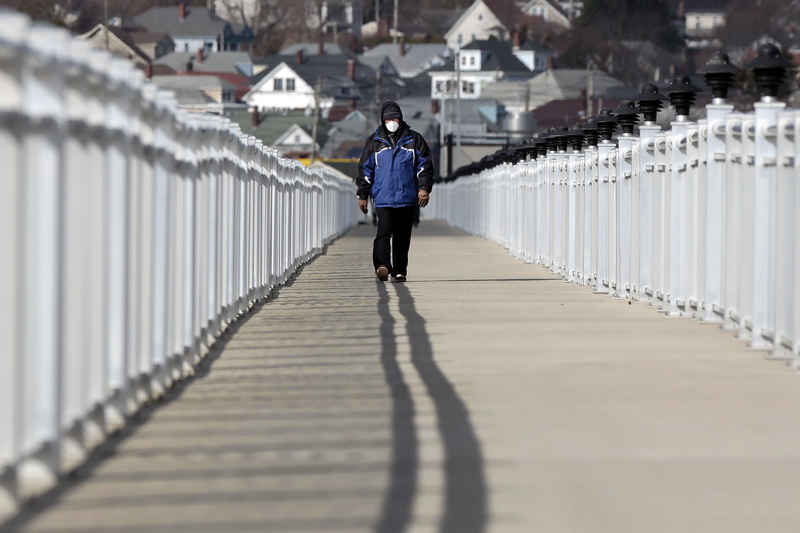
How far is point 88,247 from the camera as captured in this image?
684 centimetres

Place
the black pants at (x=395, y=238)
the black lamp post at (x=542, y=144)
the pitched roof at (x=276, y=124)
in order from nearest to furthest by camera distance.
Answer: the black pants at (x=395, y=238)
the black lamp post at (x=542, y=144)
the pitched roof at (x=276, y=124)

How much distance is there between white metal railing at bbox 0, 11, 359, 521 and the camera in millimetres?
5629

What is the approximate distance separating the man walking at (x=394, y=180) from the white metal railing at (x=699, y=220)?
1507 mm

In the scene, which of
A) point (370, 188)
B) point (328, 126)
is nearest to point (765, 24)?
point (328, 126)

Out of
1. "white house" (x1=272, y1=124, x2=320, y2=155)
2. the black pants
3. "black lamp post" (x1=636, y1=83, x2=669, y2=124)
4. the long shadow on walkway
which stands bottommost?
the long shadow on walkway

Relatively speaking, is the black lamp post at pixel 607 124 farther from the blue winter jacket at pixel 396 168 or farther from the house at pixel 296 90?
the house at pixel 296 90

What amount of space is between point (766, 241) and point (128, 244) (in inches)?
163

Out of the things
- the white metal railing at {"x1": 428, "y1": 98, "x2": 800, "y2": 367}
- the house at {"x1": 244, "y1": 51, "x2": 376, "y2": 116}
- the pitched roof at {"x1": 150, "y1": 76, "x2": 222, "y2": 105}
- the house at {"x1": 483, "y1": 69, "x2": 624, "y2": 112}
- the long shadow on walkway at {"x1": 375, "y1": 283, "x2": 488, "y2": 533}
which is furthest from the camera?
the house at {"x1": 244, "y1": 51, "x2": 376, "y2": 116}

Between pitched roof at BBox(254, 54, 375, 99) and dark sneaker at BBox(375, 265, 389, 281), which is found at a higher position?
pitched roof at BBox(254, 54, 375, 99)

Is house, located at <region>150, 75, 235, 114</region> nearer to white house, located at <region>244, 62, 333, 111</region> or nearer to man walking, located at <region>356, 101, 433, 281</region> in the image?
white house, located at <region>244, 62, 333, 111</region>

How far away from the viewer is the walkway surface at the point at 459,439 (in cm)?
564

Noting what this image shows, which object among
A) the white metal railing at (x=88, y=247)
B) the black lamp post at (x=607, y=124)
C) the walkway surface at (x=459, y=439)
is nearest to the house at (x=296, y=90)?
the black lamp post at (x=607, y=124)

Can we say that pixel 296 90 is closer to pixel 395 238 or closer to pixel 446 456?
pixel 395 238

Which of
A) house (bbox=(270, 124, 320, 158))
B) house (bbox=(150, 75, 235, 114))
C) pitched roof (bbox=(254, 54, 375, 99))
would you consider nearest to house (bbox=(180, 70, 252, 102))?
house (bbox=(150, 75, 235, 114))
